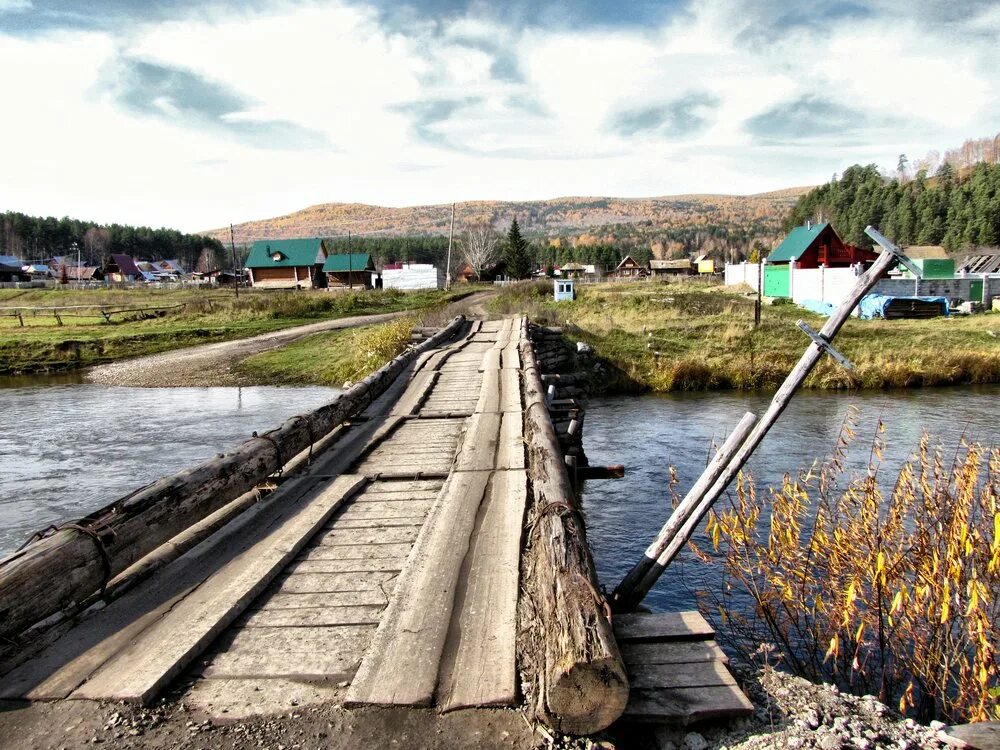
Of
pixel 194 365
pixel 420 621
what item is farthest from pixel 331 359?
pixel 420 621

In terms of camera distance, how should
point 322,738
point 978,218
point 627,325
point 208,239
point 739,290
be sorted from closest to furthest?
point 322,738 → point 627,325 → point 739,290 → point 978,218 → point 208,239

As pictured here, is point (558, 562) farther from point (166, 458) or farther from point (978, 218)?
point (978, 218)

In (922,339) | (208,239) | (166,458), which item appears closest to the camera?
(166,458)

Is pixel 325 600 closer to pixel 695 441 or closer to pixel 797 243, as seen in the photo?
pixel 695 441

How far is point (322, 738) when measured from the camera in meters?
2.91

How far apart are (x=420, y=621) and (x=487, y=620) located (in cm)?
34

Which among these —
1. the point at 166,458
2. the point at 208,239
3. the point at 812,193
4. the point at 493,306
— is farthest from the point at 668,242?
the point at 166,458

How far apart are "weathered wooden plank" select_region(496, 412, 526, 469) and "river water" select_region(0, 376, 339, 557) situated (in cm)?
569

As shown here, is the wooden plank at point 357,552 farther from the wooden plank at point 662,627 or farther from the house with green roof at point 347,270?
the house with green roof at point 347,270

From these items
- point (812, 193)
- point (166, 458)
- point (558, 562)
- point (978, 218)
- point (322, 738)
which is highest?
point (812, 193)

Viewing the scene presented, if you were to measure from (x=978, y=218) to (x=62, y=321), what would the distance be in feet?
274

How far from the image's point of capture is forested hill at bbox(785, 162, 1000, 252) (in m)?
77.1

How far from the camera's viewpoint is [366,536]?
198 inches

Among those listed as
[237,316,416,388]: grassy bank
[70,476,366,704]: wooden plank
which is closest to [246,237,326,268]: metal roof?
[237,316,416,388]: grassy bank
